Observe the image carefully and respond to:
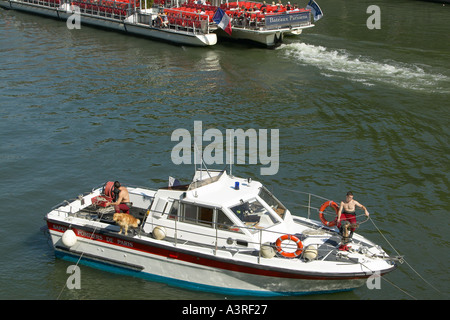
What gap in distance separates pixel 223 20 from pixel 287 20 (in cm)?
490

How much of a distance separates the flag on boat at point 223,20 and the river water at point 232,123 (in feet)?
6.36

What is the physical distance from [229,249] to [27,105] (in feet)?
62.9

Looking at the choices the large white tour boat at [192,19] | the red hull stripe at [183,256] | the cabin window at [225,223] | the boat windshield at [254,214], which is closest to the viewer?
the red hull stripe at [183,256]

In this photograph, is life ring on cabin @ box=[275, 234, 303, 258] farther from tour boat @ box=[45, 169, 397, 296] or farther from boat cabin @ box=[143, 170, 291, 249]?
boat cabin @ box=[143, 170, 291, 249]

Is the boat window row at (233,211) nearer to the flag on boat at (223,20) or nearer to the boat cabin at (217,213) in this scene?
the boat cabin at (217,213)

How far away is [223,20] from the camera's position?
40375mm

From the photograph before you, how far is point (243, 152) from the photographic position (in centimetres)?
2494

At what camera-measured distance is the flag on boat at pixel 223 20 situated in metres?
40.1

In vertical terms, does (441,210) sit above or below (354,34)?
below

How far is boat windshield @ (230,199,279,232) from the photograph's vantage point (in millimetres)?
15469

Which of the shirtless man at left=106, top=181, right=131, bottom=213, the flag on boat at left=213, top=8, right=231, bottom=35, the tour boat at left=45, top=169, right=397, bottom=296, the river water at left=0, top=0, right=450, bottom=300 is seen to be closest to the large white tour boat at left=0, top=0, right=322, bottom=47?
the flag on boat at left=213, top=8, right=231, bottom=35

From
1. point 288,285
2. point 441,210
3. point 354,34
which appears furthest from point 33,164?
point 354,34

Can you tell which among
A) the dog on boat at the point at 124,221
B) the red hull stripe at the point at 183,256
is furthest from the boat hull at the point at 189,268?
the dog on boat at the point at 124,221
